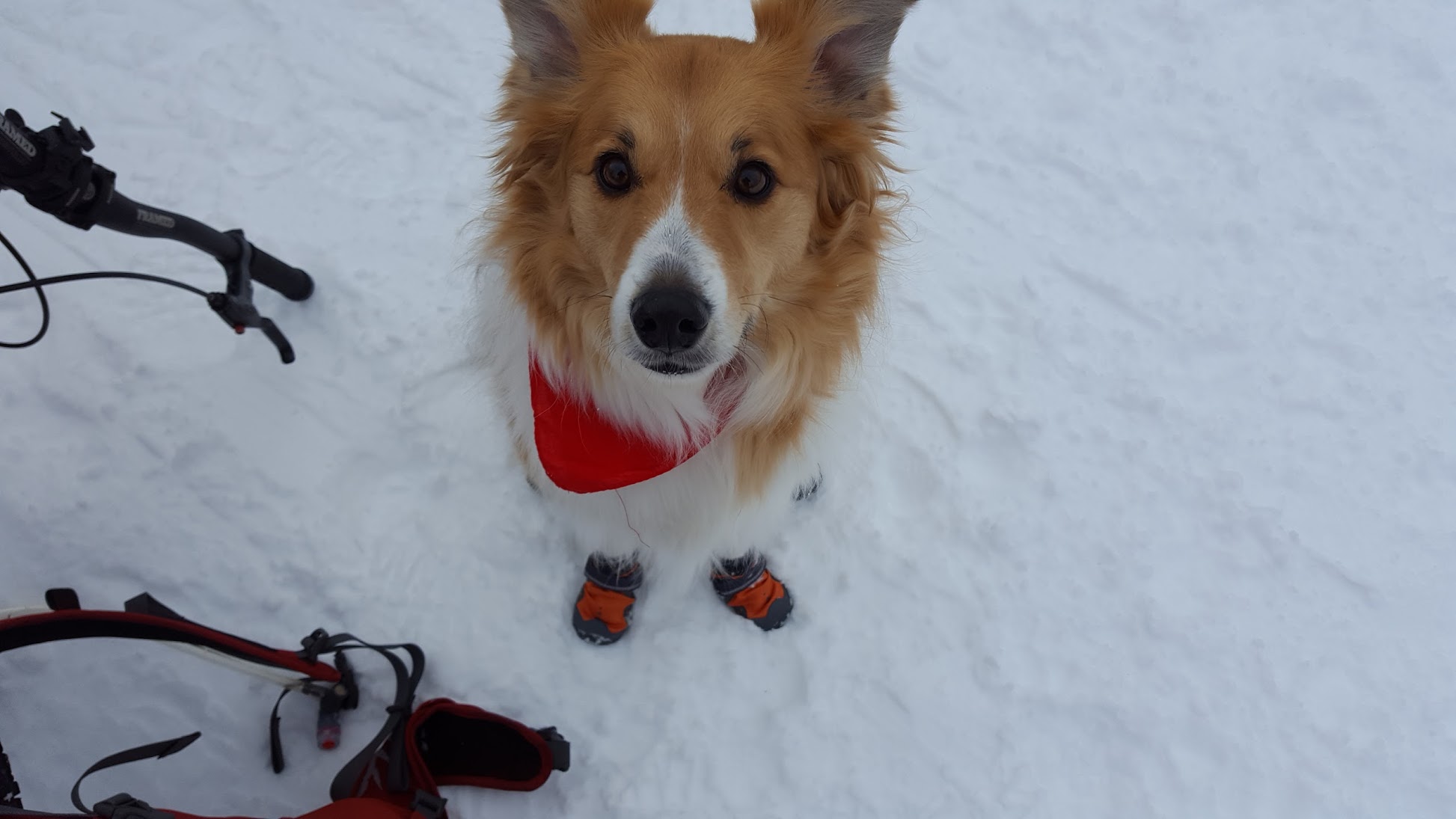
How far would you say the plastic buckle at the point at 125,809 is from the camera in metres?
1.78

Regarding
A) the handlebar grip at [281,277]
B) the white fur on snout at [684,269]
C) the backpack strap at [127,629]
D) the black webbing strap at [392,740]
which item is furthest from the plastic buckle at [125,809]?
the handlebar grip at [281,277]

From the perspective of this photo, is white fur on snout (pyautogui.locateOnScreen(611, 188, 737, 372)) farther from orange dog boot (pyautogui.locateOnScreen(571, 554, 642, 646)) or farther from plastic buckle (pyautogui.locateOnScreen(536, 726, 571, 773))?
plastic buckle (pyautogui.locateOnScreen(536, 726, 571, 773))

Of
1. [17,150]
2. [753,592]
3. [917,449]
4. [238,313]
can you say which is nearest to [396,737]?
[753,592]

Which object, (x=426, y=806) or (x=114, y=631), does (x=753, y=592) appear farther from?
(x=114, y=631)

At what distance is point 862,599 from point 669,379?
1619 millimetres

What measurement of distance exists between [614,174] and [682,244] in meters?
0.39

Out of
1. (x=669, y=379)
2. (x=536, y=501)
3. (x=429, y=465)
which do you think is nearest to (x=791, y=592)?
(x=536, y=501)

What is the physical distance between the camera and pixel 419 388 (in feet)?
11.5

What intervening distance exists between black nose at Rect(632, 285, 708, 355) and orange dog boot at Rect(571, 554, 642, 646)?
4.32 feet

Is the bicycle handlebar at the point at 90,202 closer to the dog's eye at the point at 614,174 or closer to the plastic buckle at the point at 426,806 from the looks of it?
the dog's eye at the point at 614,174

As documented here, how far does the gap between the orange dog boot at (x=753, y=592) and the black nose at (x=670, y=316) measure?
4.38ft

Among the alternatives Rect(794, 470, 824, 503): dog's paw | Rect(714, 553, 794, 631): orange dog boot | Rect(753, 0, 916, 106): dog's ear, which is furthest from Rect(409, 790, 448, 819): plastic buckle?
Rect(753, 0, 916, 106): dog's ear

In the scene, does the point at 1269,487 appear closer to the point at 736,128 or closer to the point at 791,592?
the point at 791,592

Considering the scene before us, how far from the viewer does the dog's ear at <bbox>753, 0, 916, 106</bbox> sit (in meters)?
2.19
